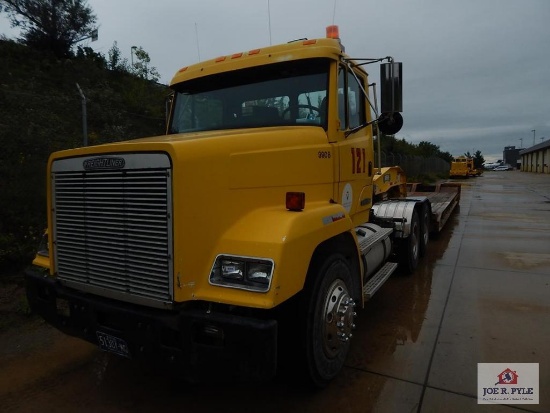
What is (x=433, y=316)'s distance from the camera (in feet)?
14.4

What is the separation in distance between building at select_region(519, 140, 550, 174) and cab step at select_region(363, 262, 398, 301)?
6349 cm

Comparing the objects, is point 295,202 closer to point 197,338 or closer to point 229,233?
point 229,233

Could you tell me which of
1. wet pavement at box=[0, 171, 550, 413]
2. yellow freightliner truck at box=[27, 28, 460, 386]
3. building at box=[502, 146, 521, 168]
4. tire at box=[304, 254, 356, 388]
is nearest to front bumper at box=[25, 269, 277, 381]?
yellow freightliner truck at box=[27, 28, 460, 386]

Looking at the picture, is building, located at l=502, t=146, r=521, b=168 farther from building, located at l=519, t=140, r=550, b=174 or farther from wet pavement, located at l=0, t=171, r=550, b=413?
wet pavement, located at l=0, t=171, r=550, b=413

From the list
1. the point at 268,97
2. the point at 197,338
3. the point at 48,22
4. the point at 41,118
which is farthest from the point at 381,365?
the point at 48,22

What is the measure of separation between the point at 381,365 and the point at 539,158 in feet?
250

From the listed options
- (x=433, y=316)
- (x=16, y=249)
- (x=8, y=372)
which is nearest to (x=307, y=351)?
(x=433, y=316)

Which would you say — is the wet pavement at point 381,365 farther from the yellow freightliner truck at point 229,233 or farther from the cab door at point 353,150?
the cab door at point 353,150

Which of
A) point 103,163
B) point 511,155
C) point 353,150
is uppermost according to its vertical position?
point 511,155

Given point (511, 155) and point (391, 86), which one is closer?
point (391, 86)

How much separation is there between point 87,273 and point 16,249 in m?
3.43

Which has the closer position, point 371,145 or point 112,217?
point 112,217

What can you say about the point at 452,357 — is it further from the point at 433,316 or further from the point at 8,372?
the point at 8,372

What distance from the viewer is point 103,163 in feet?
8.69
